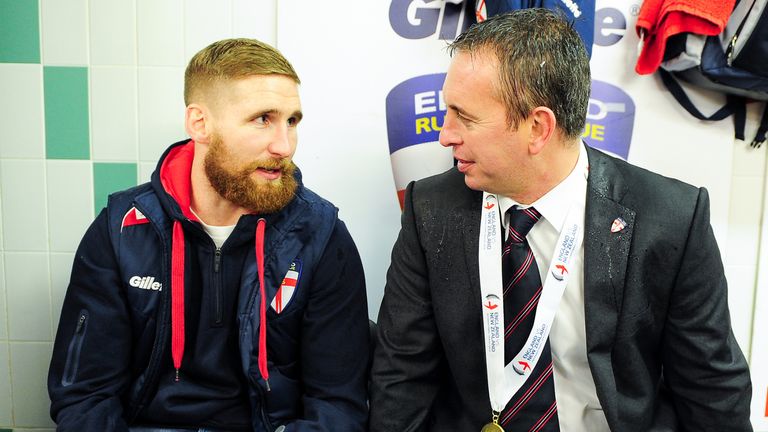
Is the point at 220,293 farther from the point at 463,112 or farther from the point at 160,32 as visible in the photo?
the point at 160,32

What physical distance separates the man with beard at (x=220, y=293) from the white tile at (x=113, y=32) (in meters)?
0.52

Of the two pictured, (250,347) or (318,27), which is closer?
(250,347)

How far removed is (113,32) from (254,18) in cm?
41

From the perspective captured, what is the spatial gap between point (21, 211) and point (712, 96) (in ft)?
6.94

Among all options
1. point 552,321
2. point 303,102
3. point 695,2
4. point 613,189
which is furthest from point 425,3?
point 552,321

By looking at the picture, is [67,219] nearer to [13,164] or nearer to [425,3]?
[13,164]

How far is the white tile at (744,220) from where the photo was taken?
219 cm

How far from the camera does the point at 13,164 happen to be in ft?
6.89

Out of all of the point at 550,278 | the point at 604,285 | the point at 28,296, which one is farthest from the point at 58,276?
the point at 604,285

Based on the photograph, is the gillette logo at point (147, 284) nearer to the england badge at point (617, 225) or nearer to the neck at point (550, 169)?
the neck at point (550, 169)

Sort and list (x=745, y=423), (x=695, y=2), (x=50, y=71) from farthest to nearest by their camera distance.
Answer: (x=50, y=71), (x=695, y=2), (x=745, y=423)

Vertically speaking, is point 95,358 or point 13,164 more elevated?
point 13,164

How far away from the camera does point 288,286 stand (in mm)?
1646

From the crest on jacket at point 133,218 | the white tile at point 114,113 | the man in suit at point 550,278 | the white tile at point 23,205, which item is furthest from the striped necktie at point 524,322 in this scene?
the white tile at point 23,205
